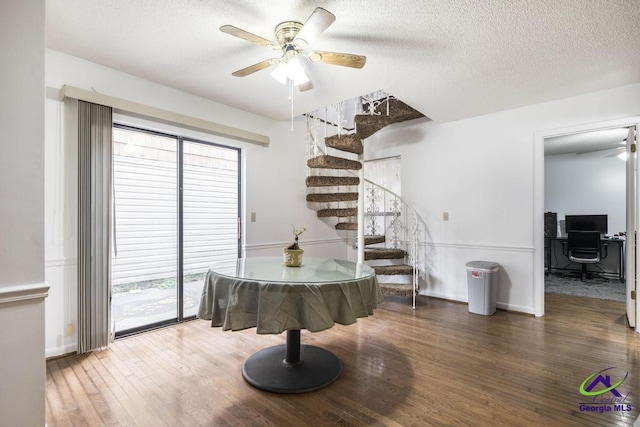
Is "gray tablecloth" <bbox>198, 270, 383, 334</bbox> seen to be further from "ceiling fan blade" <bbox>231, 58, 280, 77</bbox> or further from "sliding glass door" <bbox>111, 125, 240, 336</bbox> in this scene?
"ceiling fan blade" <bbox>231, 58, 280, 77</bbox>

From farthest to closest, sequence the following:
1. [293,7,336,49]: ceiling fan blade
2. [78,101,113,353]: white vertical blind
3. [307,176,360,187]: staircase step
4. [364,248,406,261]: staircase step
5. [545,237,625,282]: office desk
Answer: [545,237,625,282]: office desk, [364,248,406,261]: staircase step, [307,176,360,187]: staircase step, [78,101,113,353]: white vertical blind, [293,7,336,49]: ceiling fan blade

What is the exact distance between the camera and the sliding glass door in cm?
300

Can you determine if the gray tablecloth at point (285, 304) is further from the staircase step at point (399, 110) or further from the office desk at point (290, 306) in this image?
the staircase step at point (399, 110)

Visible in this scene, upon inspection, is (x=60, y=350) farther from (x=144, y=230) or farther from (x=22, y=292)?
(x=22, y=292)

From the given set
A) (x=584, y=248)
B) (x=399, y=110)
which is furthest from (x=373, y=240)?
A: (x=584, y=248)

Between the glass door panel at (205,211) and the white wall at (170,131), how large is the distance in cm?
15

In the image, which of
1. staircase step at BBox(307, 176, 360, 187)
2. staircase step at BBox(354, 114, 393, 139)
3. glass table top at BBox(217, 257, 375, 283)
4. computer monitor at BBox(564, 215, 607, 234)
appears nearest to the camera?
glass table top at BBox(217, 257, 375, 283)

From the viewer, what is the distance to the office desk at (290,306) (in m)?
1.79

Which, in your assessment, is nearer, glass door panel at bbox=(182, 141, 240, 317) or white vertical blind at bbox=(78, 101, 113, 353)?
white vertical blind at bbox=(78, 101, 113, 353)

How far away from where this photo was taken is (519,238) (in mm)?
3764

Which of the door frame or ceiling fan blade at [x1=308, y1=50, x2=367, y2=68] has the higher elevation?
ceiling fan blade at [x1=308, y1=50, x2=367, y2=68]

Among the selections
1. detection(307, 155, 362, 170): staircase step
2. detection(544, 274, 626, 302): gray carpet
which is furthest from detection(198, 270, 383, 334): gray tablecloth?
detection(544, 274, 626, 302): gray carpet

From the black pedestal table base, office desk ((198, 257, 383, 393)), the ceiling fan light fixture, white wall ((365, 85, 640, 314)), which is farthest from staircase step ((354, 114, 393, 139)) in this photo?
the black pedestal table base

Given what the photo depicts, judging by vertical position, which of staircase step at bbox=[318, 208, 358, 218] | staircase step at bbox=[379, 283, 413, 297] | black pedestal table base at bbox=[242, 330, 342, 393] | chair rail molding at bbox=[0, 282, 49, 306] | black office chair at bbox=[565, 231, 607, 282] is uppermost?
staircase step at bbox=[318, 208, 358, 218]
